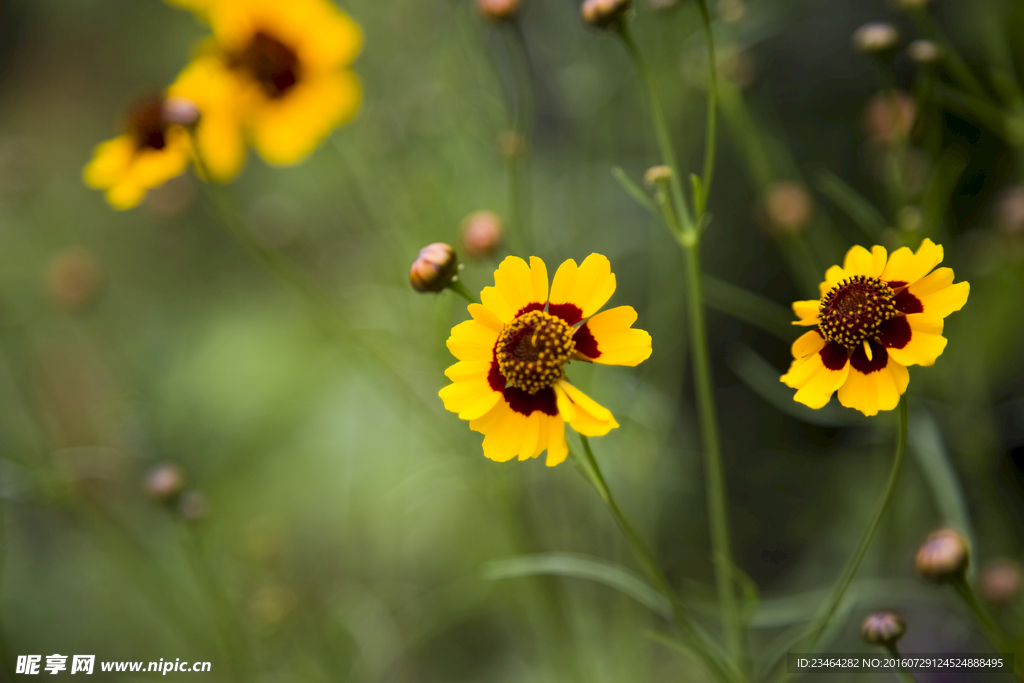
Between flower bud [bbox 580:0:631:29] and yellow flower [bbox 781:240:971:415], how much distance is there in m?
0.32

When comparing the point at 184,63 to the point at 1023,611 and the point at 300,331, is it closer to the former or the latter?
the point at 300,331

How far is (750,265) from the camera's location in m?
1.45

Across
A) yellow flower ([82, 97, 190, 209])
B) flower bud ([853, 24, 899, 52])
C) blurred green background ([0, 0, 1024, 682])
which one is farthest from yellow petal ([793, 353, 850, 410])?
yellow flower ([82, 97, 190, 209])

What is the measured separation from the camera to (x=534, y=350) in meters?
0.59

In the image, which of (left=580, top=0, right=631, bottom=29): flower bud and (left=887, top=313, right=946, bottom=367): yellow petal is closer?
(left=887, top=313, right=946, bottom=367): yellow petal

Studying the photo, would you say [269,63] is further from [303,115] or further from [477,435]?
[477,435]

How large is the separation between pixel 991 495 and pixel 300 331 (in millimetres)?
1526

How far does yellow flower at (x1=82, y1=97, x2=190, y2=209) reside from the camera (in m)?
1.00

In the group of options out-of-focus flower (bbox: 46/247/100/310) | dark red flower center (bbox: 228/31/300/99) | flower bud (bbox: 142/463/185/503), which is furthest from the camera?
out-of-focus flower (bbox: 46/247/100/310)

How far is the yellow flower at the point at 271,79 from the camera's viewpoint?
45.1 inches

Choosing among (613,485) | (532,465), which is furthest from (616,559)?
(532,465)

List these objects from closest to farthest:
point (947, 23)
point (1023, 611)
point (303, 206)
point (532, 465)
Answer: point (1023, 611) → point (947, 23) → point (532, 465) → point (303, 206)

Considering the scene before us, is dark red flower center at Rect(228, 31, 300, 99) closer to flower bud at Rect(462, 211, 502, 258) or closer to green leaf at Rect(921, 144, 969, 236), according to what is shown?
flower bud at Rect(462, 211, 502, 258)

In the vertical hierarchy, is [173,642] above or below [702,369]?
above
